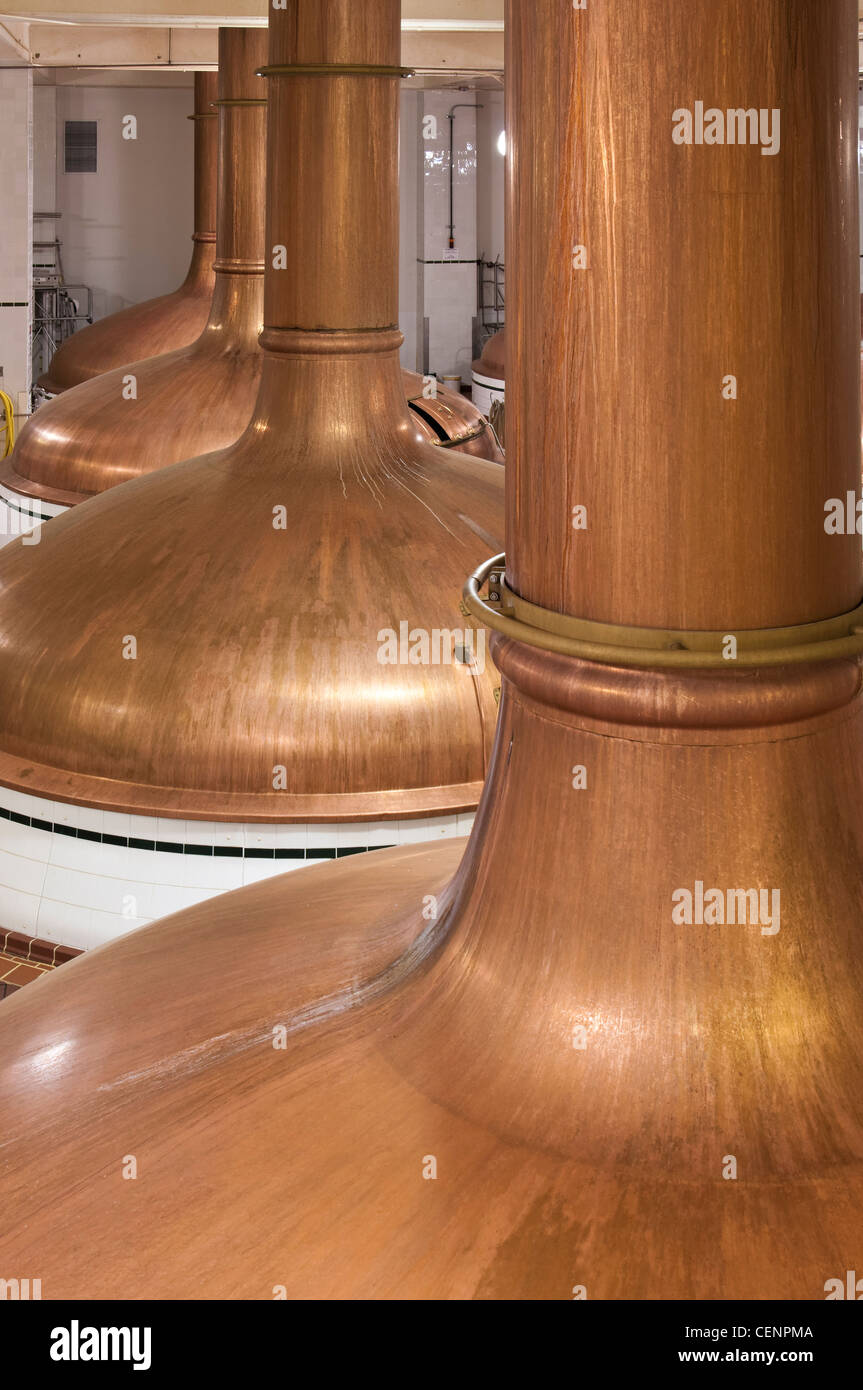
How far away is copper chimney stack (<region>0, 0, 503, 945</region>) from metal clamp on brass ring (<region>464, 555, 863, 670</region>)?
299 centimetres

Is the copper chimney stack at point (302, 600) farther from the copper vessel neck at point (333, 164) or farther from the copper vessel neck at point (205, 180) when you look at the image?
the copper vessel neck at point (205, 180)

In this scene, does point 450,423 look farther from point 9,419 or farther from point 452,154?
point 452,154

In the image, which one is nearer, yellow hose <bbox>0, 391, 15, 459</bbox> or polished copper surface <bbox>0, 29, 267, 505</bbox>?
polished copper surface <bbox>0, 29, 267, 505</bbox>

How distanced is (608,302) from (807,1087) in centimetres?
75

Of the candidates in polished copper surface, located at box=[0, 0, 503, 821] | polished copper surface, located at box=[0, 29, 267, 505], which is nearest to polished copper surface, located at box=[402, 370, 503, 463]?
polished copper surface, located at box=[0, 29, 267, 505]

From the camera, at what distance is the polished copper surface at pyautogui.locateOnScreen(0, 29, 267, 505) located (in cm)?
671

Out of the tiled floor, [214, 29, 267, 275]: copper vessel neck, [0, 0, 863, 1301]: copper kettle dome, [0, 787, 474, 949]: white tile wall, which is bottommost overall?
the tiled floor

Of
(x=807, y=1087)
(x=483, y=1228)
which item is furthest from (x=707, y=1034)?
(x=483, y=1228)

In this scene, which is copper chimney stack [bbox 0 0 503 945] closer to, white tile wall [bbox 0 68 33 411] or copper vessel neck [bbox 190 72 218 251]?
copper vessel neck [bbox 190 72 218 251]

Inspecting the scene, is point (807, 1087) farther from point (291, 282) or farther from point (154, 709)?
point (291, 282)

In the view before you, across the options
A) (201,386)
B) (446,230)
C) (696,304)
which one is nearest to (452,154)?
(446,230)

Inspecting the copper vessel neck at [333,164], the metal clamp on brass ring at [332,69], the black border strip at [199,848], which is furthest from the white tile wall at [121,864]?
the metal clamp on brass ring at [332,69]
